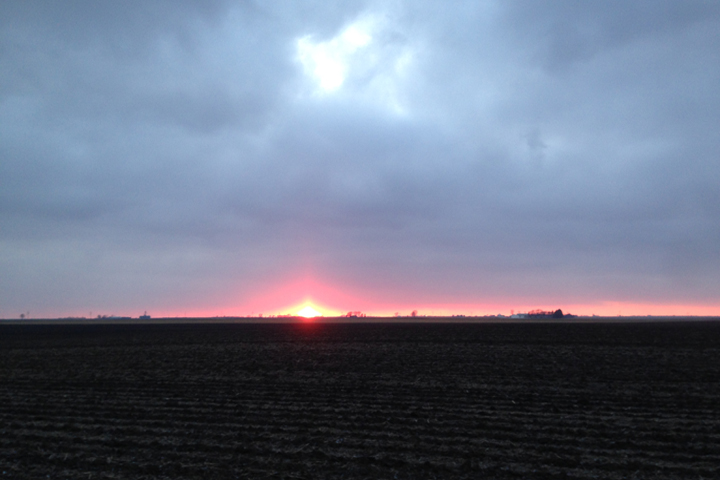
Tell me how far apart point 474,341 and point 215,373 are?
26.7m

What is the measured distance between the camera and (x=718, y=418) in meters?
17.2

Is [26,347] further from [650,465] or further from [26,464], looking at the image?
[650,465]

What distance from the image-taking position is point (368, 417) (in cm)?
1758

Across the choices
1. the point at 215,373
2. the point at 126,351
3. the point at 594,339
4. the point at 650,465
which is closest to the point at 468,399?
the point at 650,465

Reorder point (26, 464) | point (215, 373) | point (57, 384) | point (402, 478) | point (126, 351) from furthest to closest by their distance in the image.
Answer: point (126, 351) → point (215, 373) → point (57, 384) → point (26, 464) → point (402, 478)

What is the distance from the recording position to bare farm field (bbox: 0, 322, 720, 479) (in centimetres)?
1262

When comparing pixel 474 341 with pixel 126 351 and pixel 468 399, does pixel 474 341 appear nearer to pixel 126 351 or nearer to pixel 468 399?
pixel 468 399

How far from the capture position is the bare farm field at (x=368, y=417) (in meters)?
12.6

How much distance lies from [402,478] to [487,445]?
370 cm

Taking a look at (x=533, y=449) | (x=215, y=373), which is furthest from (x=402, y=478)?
(x=215, y=373)

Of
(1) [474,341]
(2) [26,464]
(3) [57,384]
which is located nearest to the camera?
(2) [26,464]

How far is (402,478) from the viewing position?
1174 cm

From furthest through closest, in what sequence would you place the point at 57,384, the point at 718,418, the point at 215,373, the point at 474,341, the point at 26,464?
the point at 474,341, the point at 215,373, the point at 57,384, the point at 718,418, the point at 26,464

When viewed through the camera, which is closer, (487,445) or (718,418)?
(487,445)
